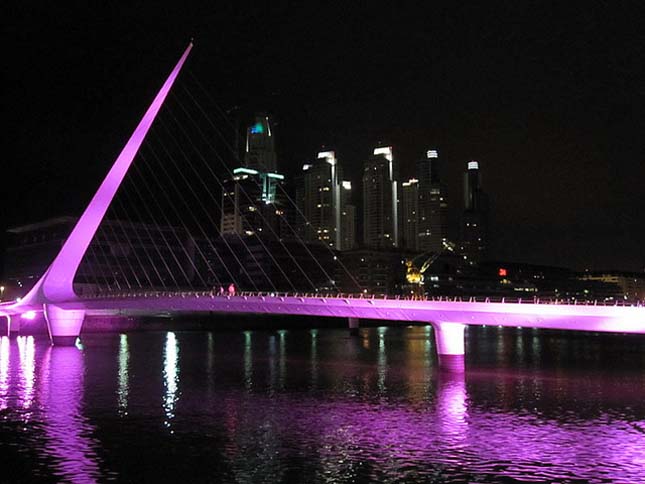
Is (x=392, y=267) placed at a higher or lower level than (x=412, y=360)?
higher

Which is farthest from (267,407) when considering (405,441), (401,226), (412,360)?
(401,226)

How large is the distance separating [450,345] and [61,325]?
3175 cm

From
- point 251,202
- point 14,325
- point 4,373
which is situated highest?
point 251,202

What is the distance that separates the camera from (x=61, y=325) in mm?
54438

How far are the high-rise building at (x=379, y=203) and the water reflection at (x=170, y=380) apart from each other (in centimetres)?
12047

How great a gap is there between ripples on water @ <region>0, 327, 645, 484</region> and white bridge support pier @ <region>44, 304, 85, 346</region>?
12.4 m

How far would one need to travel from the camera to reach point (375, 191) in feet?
579

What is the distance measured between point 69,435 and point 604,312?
20880mm

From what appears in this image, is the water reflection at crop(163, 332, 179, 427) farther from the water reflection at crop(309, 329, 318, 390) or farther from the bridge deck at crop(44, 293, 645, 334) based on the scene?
the water reflection at crop(309, 329, 318, 390)

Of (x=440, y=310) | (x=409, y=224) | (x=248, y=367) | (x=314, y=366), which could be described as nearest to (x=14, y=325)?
(x=248, y=367)

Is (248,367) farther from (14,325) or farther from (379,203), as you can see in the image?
(379,203)

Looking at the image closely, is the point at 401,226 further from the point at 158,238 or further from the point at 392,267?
the point at 158,238

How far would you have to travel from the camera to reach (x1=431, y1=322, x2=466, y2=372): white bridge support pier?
36531 mm

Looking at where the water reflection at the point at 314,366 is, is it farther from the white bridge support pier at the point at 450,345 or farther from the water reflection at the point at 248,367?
the white bridge support pier at the point at 450,345
